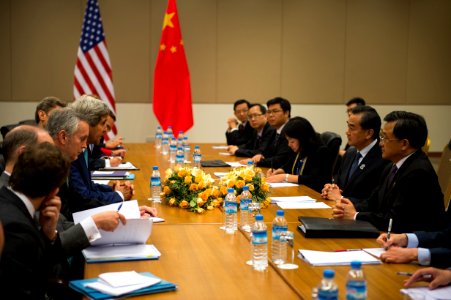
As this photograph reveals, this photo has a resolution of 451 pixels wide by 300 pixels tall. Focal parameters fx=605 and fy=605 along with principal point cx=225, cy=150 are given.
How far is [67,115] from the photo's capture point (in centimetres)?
354

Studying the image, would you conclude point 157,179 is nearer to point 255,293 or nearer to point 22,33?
point 255,293

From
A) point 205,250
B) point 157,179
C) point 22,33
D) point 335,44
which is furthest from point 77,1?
point 205,250

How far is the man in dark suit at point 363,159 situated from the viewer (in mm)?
4383

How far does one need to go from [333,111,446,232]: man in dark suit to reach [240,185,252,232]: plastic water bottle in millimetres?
535

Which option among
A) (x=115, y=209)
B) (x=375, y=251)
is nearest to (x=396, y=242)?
(x=375, y=251)

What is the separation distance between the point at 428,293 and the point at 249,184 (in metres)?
1.73

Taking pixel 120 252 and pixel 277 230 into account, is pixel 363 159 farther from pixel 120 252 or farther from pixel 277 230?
Result: pixel 120 252

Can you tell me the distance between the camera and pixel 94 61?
8.86 m

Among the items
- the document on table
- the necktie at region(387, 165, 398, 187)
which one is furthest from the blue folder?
the necktie at region(387, 165, 398, 187)

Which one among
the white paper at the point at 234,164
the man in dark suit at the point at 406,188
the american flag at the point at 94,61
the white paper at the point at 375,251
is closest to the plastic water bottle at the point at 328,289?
the white paper at the point at 375,251

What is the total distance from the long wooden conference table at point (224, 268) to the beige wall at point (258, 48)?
6.81 meters

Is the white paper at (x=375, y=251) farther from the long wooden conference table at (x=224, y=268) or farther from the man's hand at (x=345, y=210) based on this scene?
the man's hand at (x=345, y=210)

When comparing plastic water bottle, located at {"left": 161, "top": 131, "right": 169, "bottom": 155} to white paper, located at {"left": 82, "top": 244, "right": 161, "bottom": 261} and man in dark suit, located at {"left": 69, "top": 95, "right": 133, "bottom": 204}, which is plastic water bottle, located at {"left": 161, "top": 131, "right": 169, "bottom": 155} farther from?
white paper, located at {"left": 82, "top": 244, "right": 161, "bottom": 261}

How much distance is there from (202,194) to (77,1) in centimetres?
687
